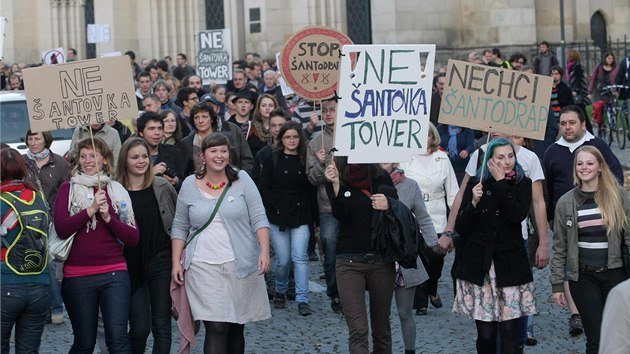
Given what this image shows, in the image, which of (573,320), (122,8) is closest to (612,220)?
(573,320)

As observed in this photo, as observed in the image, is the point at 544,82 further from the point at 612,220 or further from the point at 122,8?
the point at 122,8

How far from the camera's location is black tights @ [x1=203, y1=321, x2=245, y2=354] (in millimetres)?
9211

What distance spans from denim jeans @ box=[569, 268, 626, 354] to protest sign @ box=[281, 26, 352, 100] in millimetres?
3745

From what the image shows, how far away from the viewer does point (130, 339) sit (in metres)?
9.52

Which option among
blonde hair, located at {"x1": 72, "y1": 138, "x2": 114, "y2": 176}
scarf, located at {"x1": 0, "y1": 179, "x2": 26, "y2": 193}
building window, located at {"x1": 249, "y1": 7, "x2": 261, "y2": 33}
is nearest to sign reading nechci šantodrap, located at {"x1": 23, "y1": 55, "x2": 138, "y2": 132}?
blonde hair, located at {"x1": 72, "y1": 138, "x2": 114, "y2": 176}

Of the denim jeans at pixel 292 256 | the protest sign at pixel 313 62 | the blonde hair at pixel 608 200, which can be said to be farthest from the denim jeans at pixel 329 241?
the blonde hair at pixel 608 200

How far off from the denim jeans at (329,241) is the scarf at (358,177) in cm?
264

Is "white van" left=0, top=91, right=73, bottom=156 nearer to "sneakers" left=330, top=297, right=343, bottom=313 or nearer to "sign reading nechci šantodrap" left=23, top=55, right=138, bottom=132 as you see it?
"sneakers" left=330, top=297, right=343, bottom=313

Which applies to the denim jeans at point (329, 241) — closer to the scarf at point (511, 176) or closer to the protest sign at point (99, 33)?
the scarf at point (511, 176)

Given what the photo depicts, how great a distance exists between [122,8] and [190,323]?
91.1 ft

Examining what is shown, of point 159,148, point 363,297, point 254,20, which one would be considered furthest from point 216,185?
point 254,20

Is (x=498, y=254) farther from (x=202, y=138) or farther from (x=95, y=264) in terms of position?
(x=202, y=138)

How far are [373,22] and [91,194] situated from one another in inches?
804

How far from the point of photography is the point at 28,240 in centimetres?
873
